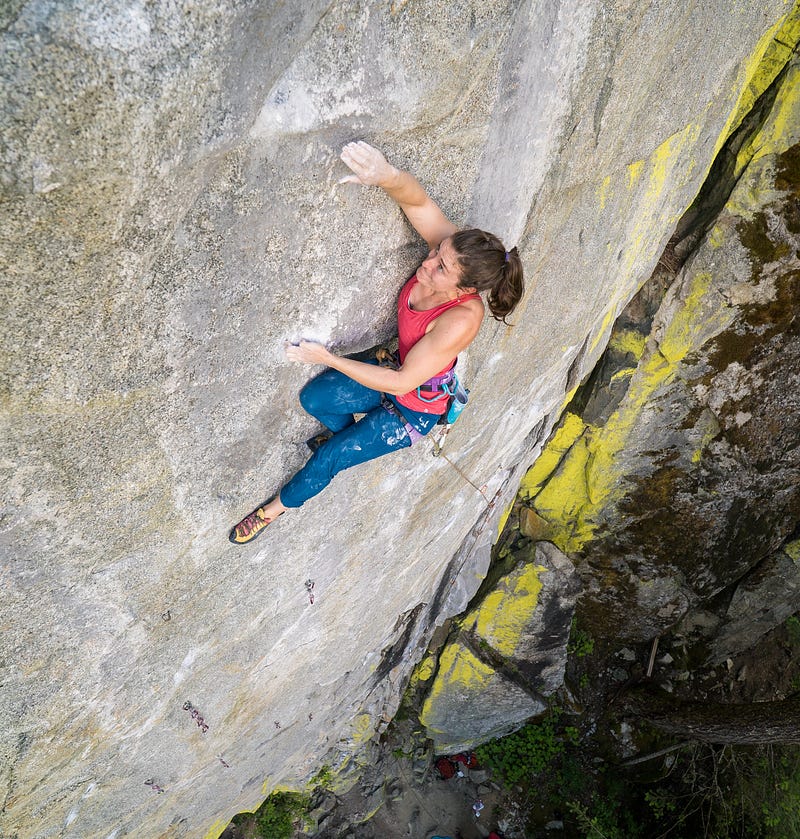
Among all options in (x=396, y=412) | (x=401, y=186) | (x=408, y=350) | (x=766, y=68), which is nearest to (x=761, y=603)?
(x=766, y=68)

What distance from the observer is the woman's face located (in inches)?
90.2

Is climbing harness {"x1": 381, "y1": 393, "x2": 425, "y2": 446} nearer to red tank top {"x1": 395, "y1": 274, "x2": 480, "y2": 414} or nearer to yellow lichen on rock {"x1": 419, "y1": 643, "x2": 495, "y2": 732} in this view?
red tank top {"x1": 395, "y1": 274, "x2": 480, "y2": 414}

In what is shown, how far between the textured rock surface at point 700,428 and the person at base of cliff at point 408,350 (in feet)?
11.4

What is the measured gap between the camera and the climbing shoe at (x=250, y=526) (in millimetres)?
2852

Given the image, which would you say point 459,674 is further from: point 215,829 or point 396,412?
point 396,412

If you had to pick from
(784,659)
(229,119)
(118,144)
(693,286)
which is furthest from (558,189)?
(784,659)

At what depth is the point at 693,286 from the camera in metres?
5.25

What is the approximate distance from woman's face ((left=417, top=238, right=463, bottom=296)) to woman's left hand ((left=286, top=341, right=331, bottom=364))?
1.69 feet

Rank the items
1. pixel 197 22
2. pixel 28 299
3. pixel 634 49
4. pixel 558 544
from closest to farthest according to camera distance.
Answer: pixel 197 22 < pixel 28 299 < pixel 634 49 < pixel 558 544

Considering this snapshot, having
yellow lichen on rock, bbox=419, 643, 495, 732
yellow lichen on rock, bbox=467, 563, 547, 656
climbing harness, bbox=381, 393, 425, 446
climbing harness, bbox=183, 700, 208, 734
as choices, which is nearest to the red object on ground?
yellow lichen on rock, bbox=419, 643, 495, 732

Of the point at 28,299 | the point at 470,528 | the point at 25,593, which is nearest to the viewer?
the point at 28,299

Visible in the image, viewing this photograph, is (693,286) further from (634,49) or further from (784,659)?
(784,659)

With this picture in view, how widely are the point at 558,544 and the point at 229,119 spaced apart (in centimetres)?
673

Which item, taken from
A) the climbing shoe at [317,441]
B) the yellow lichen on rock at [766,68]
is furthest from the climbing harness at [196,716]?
the yellow lichen on rock at [766,68]
